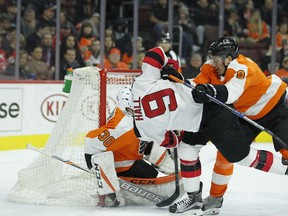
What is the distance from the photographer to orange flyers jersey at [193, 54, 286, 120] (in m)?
3.60

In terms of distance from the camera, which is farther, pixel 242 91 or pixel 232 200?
pixel 232 200

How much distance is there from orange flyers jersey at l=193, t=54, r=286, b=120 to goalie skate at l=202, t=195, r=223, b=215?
47 cm

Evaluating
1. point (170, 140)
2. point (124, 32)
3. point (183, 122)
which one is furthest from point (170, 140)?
point (124, 32)

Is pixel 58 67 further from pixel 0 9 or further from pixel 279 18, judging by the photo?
pixel 279 18

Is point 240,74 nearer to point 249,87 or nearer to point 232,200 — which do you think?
point 249,87

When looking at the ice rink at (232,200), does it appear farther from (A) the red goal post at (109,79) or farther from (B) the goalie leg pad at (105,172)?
(A) the red goal post at (109,79)

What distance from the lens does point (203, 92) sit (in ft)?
11.6

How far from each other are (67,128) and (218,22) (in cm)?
454

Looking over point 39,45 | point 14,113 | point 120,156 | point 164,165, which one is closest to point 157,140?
point 120,156

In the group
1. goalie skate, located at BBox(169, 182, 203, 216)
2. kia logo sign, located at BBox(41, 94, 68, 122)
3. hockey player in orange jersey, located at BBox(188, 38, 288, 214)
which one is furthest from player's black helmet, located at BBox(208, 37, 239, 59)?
kia logo sign, located at BBox(41, 94, 68, 122)

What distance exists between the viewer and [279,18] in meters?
8.32

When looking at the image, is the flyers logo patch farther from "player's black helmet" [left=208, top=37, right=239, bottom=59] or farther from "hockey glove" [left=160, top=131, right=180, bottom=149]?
"hockey glove" [left=160, top=131, right=180, bottom=149]

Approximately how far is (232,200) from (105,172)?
2.77 ft

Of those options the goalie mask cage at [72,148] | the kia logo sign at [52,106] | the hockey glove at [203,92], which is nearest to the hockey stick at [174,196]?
the goalie mask cage at [72,148]
